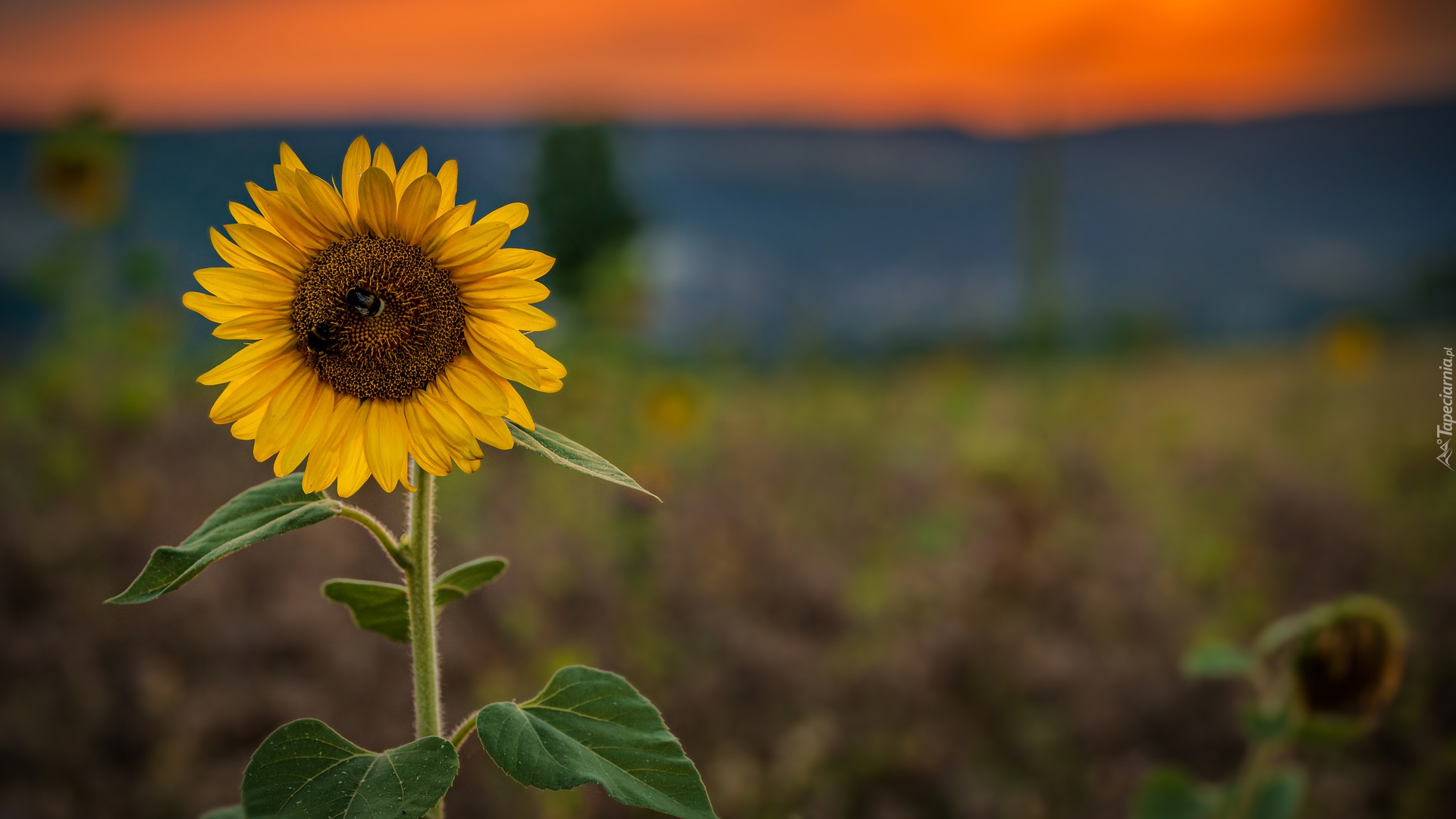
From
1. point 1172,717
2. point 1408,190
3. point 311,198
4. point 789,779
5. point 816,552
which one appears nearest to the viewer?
point 311,198

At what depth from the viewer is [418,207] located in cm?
82

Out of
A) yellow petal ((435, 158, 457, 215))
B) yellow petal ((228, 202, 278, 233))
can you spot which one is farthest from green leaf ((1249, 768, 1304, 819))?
yellow petal ((228, 202, 278, 233))

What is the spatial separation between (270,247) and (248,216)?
3 cm

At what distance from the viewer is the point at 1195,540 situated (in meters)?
4.43

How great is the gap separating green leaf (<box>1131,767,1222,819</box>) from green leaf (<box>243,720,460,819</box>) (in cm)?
157

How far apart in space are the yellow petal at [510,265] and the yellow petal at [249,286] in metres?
0.15

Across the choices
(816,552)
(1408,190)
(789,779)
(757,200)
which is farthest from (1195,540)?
(757,200)

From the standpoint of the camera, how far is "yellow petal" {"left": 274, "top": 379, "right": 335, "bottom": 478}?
2.77ft

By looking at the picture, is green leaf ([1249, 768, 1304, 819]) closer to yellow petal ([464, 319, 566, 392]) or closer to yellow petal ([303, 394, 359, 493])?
yellow petal ([464, 319, 566, 392])

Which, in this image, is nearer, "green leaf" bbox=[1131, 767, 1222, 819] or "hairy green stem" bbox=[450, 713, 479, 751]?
"hairy green stem" bbox=[450, 713, 479, 751]

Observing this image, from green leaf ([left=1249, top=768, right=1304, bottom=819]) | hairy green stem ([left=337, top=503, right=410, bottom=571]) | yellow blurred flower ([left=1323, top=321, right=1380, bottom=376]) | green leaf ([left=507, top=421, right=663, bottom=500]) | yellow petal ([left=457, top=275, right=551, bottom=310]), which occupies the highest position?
yellow blurred flower ([left=1323, top=321, right=1380, bottom=376])

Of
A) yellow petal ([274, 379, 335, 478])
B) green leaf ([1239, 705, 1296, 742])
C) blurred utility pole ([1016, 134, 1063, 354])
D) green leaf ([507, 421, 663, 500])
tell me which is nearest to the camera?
green leaf ([507, 421, 663, 500])

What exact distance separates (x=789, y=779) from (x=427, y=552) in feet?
6.61

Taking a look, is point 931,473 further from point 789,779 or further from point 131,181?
point 131,181
